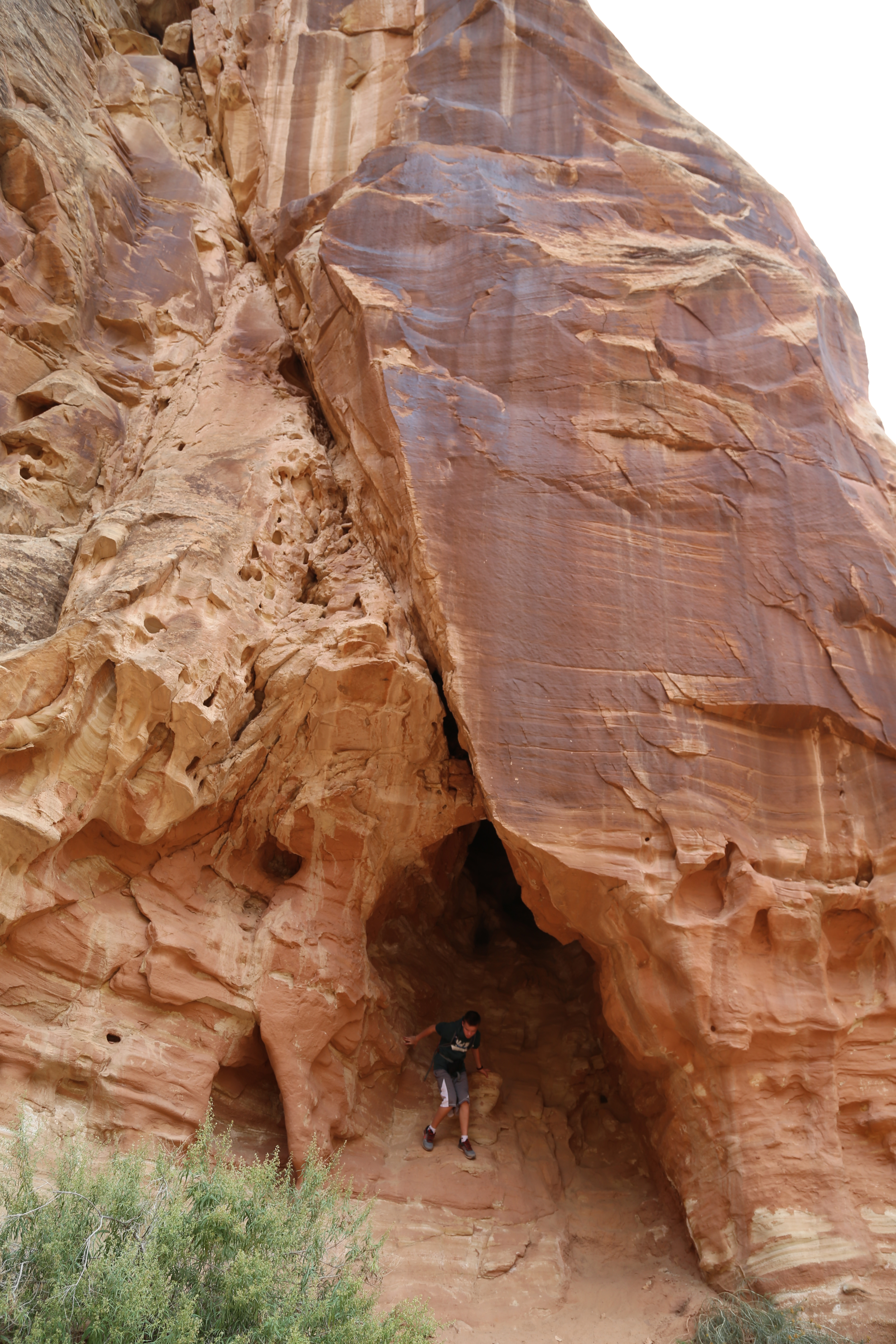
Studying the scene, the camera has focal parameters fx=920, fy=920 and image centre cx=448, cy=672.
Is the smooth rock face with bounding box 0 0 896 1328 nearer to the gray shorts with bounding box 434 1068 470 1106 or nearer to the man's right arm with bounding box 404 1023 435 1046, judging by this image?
the man's right arm with bounding box 404 1023 435 1046

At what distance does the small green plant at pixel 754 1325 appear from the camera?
241 inches

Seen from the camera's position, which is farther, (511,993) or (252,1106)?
(511,993)

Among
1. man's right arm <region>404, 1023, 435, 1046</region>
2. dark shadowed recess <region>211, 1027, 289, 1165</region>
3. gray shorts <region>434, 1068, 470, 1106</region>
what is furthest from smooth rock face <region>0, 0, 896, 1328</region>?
gray shorts <region>434, 1068, 470, 1106</region>

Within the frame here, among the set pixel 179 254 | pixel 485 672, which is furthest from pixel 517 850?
pixel 179 254

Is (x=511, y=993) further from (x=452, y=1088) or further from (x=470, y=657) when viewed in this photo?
(x=470, y=657)

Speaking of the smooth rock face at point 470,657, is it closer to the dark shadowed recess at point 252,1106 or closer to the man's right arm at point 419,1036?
the dark shadowed recess at point 252,1106

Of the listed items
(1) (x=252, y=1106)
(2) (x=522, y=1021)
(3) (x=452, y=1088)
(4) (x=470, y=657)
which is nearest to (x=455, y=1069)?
(3) (x=452, y=1088)

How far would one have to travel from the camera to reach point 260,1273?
5.23m

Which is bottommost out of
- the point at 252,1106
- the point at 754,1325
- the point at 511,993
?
the point at 511,993

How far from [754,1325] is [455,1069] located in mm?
3321

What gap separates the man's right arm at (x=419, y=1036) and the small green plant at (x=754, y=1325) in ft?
10.7

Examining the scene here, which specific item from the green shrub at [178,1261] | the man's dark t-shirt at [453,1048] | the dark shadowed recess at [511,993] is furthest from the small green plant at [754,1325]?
the man's dark t-shirt at [453,1048]

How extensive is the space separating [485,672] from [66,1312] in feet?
17.2

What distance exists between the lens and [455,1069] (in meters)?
8.86
